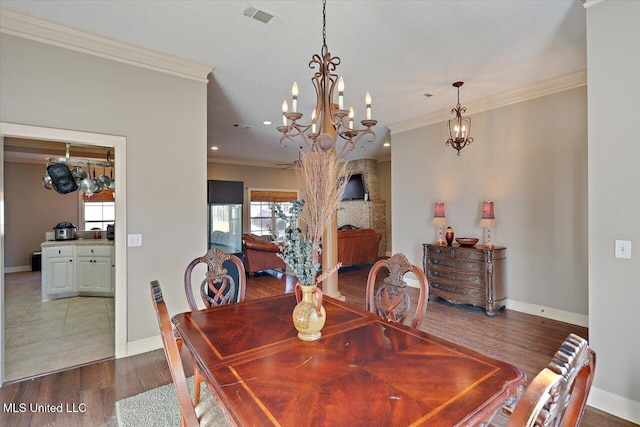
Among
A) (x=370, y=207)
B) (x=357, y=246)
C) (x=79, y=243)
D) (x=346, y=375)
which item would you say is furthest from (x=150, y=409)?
(x=370, y=207)

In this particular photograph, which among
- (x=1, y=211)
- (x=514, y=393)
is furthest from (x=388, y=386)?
(x=1, y=211)

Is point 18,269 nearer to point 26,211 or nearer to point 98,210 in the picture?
point 26,211

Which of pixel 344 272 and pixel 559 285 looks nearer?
pixel 559 285

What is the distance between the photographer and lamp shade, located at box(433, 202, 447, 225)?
4.72m

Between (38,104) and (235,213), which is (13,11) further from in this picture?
(235,213)

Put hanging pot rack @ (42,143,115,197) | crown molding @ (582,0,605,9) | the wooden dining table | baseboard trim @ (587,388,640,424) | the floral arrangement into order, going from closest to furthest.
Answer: the wooden dining table, the floral arrangement, baseboard trim @ (587,388,640,424), crown molding @ (582,0,605,9), hanging pot rack @ (42,143,115,197)

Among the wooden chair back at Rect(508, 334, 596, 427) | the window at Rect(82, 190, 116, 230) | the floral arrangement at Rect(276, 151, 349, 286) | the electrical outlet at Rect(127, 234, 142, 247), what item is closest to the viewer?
the wooden chair back at Rect(508, 334, 596, 427)

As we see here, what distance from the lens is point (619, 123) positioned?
206cm

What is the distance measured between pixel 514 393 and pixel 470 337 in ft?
8.07

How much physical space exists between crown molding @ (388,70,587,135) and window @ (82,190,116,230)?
300 inches

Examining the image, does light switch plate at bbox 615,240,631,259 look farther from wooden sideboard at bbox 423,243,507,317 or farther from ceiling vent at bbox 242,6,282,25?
ceiling vent at bbox 242,6,282,25

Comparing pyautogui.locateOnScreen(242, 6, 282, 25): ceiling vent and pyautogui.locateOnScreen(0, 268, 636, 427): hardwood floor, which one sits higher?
pyautogui.locateOnScreen(242, 6, 282, 25): ceiling vent

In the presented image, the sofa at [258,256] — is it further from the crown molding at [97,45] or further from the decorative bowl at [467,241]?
the crown molding at [97,45]

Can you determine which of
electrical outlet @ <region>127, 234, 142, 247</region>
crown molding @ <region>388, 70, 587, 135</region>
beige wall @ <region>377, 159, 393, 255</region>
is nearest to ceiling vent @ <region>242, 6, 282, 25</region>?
electrical outlet @ <region>127, 234, 142, 247</region>
